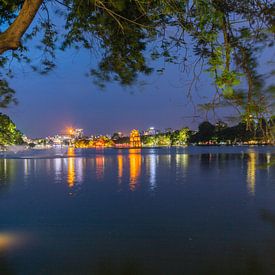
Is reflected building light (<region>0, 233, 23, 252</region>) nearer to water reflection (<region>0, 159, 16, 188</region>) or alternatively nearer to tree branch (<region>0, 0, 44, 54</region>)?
tree branch (<region>0, 0, 44, 54</region>)

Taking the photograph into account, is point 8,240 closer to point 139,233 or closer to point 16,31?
point 139,233

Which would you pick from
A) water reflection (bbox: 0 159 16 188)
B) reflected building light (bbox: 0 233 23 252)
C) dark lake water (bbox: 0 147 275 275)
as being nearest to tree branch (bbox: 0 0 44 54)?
dark lake water (bbox: 0 147 275 275)

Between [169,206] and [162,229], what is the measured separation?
4.79 m

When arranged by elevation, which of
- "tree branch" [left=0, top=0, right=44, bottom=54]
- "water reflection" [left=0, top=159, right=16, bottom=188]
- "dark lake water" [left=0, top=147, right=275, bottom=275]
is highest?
"tree branch" [left=0, top=0, right=44, bottom=54]

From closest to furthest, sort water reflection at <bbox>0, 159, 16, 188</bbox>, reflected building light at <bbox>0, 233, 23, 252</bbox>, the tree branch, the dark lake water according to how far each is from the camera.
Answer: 1. the tree branch
2. the dark lake water
3. reflected building light at <bbox>0, 233, 23, 252</bbox>
4. water reflection at <bbox>0, 159, 16, 188</bbox>

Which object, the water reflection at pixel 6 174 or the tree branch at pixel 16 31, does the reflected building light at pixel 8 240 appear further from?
the water reflection at pixel 6 174

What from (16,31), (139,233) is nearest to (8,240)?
(139,233)

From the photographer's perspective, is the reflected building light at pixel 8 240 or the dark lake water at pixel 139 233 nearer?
the dark lake water at pixel 139 233

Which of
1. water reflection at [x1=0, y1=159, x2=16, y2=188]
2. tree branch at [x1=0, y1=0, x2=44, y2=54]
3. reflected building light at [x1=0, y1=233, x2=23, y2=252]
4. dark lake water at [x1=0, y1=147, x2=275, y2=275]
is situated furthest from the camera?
water reflection at [x1=0, y1=159, x2=16, y2=188]

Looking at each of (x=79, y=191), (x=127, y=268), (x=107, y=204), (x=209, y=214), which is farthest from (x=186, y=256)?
(x=79, y=191)

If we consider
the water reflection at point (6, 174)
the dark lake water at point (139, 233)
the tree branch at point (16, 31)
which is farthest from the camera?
the water reflection at point (6, 174)

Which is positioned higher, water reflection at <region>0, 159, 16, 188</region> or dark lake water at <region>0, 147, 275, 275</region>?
dark lake water at <region>0, 147, 275, 275</region>

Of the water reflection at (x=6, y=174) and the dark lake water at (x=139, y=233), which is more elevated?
the dark lake water at (x=139, y=233)

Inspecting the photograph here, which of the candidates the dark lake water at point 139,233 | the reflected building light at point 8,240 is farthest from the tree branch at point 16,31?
the reflected building light at point 8,240
